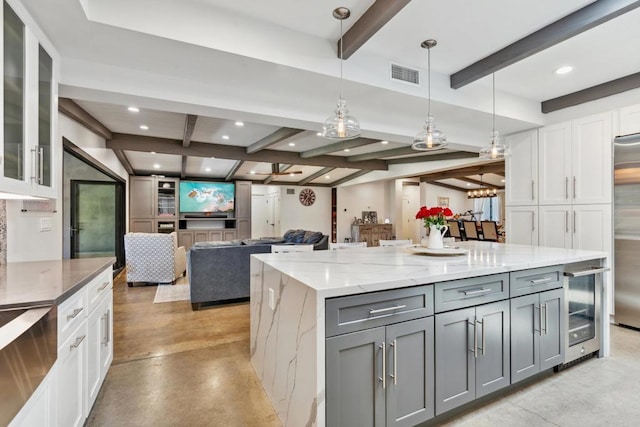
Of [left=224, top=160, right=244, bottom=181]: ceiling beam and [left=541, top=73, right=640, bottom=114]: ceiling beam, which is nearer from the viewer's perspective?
[left=541, top=73, right=640, bottom=114]: ceiling beam

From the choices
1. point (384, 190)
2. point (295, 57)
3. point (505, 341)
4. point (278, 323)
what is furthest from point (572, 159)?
point (384, 190)

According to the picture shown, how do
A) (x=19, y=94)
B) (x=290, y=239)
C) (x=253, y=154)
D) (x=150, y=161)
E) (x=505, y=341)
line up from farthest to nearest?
(x=150, y=161), (x=253, y=154), (x=290, y=239), (x=505, y=341), (x=19, y=94)

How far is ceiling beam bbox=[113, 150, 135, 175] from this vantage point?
6232 mm

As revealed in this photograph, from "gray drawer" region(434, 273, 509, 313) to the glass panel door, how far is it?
2.94 feet

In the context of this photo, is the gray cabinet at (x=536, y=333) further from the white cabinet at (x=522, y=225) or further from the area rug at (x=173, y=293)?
the area rug at (x=173, y=293)

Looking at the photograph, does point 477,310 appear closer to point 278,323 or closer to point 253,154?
point 278,323

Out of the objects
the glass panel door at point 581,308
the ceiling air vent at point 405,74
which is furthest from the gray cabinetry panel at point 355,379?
the ceiling air vent at point 405,74

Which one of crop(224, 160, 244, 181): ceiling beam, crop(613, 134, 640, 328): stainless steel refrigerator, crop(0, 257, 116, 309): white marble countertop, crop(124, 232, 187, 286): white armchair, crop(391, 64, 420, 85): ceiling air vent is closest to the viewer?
crop(0, 257, 116, 309): white marble countertop

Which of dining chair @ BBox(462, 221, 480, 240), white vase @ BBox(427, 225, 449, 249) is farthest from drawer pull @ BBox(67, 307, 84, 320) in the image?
dining chair @ BBox(462, 221, 480, 240)

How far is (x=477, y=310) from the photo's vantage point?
6.34 feet

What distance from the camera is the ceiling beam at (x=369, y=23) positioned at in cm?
200

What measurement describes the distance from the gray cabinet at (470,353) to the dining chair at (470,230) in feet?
27.4

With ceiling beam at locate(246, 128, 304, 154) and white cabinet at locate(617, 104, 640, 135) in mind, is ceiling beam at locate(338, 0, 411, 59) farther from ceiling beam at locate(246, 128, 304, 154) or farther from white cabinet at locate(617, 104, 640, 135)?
white cabinet at locate(617, 104, 640, 135)

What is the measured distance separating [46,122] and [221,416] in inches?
84.6
